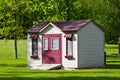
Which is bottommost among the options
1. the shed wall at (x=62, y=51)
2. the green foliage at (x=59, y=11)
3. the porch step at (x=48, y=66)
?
the porch step at (x=48, y=66)

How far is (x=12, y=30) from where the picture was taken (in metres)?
49.8

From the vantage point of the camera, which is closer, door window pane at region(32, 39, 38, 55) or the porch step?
the porch step

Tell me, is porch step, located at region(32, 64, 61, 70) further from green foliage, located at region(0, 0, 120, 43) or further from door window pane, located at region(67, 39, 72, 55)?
green foliage, located at region(0, 0, 120, 43)

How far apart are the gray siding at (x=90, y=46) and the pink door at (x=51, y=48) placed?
182 cm

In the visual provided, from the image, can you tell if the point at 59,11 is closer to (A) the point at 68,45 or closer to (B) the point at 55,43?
(B) the point at 55,43

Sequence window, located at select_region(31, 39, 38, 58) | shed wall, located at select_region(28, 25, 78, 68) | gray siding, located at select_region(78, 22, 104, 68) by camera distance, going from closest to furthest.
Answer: shed wall, located at select_region(28, 25, 78, 68), gray siding, located at select_region(78, 22, 104, 68), window, located at select_region(31, 39, 38, 58)

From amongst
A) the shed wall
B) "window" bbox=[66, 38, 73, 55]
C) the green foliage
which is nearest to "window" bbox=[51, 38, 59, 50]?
the shed wall

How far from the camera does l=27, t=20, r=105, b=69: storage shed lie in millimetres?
34844

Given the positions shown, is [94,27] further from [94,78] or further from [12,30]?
[12,30]

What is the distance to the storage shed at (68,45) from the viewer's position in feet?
114

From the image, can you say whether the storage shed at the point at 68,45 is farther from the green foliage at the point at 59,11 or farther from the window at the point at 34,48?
the green foliage at the point at 59,11

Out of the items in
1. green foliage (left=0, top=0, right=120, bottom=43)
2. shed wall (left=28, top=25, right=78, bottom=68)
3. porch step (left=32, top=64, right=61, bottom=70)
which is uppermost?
green foliage (left=0, top=0, right=120, bottom=43)


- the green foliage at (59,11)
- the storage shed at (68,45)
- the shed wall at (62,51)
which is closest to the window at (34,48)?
the storage shed at (68,45)

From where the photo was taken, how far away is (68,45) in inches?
1390
